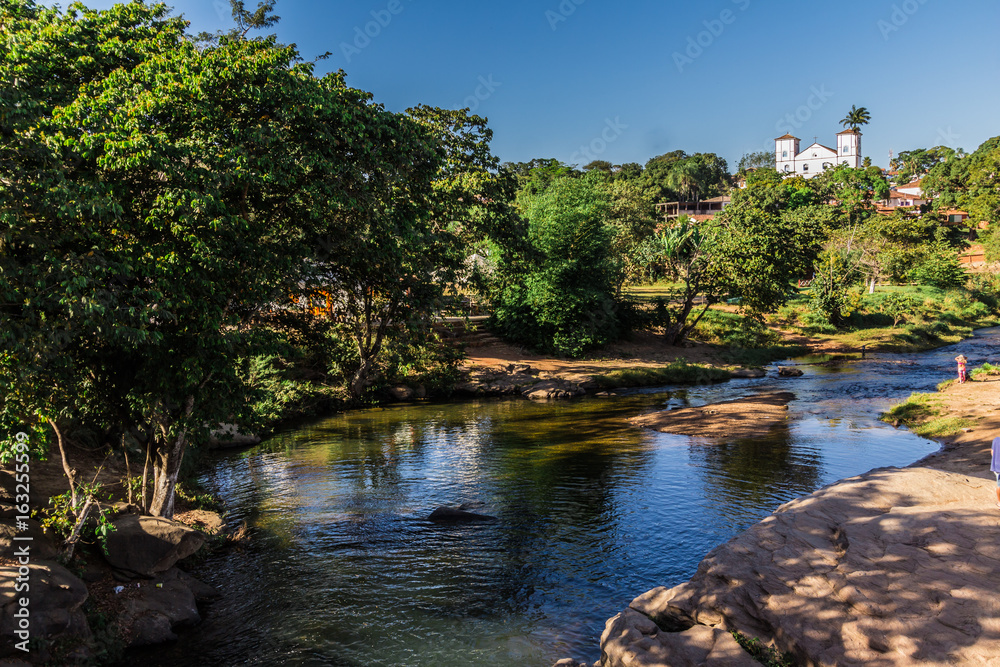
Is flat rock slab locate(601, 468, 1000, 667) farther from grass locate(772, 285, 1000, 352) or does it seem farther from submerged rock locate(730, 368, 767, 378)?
grass locate(772, 285, 1000, 352)

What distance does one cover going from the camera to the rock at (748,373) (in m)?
38.2

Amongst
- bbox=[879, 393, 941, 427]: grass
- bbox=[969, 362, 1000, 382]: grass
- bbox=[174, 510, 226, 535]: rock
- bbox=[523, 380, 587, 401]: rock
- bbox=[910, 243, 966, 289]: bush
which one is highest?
bbox=[910, 243, 966, 289]: bush

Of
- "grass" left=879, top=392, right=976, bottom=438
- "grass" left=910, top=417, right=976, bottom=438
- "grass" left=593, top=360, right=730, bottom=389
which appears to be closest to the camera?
"grass" left=910, top=417, right=976, bottom=438

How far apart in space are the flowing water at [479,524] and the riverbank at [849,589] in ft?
7.05

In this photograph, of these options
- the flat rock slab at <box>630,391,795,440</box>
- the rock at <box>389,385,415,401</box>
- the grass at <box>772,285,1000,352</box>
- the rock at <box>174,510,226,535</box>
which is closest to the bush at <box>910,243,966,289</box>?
the grass at <box>772,285,1000,352</box>

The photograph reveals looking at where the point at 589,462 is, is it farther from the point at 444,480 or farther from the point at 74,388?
the point at 74,388

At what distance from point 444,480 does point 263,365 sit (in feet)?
41.9

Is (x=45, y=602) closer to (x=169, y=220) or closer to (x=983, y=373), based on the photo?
(x=169, y=220)

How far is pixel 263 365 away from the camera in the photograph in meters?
27.8

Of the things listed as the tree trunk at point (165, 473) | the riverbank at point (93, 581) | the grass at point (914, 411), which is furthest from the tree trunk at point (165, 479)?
the grass at point (914, 411)

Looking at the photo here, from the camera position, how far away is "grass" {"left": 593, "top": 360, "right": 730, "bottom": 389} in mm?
36000

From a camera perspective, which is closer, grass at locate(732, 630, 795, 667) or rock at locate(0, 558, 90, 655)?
→ grass at locate(732, 630, 795, 667)

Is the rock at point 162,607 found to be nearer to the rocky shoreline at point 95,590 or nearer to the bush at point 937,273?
the rocky shoreline at point 95,590

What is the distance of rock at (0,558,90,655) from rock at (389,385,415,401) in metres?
23.2
